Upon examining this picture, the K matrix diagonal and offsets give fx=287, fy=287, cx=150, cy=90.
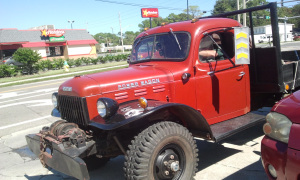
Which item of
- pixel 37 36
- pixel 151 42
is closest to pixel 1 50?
pixel 37 36

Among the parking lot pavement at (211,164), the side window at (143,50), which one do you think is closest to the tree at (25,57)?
the parking lot pavement at (211,164)

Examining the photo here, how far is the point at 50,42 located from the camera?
41.9 metres

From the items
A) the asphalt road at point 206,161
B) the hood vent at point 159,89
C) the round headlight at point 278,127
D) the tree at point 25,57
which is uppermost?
the tree at point 25,57

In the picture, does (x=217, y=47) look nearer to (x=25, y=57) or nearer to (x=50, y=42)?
(x=25, y=57)

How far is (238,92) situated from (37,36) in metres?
41.3

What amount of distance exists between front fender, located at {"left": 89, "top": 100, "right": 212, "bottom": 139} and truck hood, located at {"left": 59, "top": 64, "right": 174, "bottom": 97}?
0.26m

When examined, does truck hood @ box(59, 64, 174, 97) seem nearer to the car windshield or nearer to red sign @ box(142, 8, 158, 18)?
the car windshield

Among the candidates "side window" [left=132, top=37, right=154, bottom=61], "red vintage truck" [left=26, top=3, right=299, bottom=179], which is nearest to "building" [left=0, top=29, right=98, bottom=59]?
"side window" [left=132, top=37, right=154, bottom=61]

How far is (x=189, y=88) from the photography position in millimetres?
3824

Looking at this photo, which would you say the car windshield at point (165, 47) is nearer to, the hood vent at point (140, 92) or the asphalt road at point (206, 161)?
the hood vent at point (140, 92)

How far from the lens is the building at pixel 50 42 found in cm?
3791

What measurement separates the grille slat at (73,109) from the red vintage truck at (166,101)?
1 cm

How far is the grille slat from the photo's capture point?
3299mm

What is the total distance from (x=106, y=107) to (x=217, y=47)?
205 centimetres
